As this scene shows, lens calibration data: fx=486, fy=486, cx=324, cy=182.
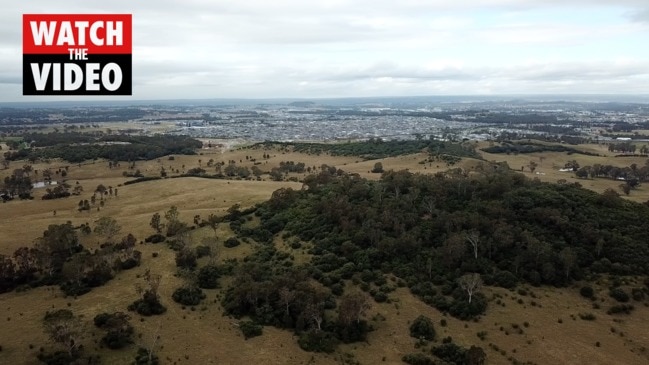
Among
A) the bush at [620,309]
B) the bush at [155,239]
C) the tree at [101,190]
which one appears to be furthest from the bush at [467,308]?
the tree at [101,190]

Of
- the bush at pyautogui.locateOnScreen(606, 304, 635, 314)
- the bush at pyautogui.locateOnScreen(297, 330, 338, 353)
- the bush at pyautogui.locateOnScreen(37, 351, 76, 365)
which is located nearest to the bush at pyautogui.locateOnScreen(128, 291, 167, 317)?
the bush at pyautogui.locateOnScreen(37, 351, 76, 365)

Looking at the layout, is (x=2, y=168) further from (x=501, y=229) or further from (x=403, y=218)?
(x=501, y=229)

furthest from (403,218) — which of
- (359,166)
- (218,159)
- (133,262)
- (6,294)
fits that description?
(218,159)

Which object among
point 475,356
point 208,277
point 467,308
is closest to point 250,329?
point 208,277

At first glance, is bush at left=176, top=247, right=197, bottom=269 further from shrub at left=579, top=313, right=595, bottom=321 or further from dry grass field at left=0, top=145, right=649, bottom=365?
shrub at left=579, top=313, right=595, bottom=321

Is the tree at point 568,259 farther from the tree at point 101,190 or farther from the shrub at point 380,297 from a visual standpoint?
the tree at point 101,190
